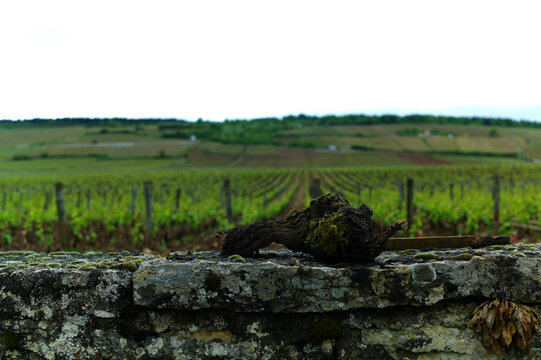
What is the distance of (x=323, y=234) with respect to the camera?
2.56m

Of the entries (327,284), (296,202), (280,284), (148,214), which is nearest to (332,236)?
(327,284)

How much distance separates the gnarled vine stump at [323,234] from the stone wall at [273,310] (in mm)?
151

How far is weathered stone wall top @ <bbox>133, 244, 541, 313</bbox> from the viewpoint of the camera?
2416 mm

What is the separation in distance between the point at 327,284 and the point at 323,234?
0.29 meters

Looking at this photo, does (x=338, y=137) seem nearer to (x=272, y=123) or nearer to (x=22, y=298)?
(x=272, y=123)

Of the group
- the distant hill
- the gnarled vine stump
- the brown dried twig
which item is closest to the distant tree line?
the distant hill

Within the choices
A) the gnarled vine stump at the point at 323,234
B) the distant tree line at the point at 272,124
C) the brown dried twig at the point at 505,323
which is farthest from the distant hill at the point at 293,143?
the brown dried twig at the point at 505,323

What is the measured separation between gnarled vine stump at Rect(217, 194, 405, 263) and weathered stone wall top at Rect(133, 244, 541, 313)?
0.14 m

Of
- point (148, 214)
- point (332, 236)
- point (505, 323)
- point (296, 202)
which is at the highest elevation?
point (332, 236)

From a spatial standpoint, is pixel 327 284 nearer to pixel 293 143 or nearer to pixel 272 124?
pixel 293 143

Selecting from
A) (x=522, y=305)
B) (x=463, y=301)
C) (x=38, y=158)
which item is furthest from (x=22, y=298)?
(x=38, y=158)

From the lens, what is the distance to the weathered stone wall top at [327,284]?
7.93ft

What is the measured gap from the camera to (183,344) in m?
2.46

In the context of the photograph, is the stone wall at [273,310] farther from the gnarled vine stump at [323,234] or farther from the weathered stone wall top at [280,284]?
the gnarled vine stump at [323,234]
